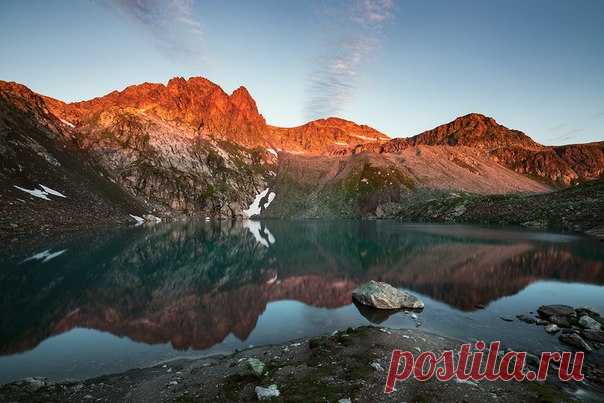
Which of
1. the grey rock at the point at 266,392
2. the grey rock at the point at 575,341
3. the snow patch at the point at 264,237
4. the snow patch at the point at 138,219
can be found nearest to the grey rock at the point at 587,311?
the grey rock at the point at 575,341

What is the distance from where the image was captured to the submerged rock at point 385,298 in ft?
111

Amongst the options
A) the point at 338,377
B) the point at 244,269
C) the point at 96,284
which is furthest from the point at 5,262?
the point at 338,377

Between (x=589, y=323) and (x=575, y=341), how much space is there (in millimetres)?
4979

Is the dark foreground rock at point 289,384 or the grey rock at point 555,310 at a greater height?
the grey rock at point 555,310

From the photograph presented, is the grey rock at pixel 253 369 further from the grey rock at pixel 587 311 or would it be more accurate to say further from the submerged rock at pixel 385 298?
the grey rock at pixel 587 311

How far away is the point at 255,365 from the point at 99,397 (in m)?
7.52

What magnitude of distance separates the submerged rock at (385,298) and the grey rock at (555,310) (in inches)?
400

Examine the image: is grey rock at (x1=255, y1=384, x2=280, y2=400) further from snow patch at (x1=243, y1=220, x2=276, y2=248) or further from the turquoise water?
snow patch at (x1=243, y1=220, x2=276, y2=248)

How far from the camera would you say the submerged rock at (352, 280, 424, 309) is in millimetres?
33688

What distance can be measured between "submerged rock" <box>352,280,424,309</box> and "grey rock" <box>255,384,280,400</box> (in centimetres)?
2023

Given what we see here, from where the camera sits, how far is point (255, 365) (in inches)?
716

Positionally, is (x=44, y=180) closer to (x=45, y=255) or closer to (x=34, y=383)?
(x=45, y=255)

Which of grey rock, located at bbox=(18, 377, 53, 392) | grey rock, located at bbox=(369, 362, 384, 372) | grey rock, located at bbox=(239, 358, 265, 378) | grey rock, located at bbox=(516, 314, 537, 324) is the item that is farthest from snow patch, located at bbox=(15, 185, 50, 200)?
grey rock, located at bbox=(516, 314, 537, 324)

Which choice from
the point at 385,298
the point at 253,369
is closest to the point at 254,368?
the point at 253,369
